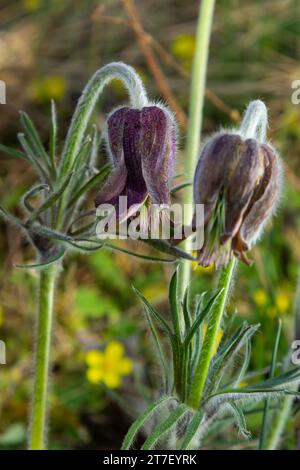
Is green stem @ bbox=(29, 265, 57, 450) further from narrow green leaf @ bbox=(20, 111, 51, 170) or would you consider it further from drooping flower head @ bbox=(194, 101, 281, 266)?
drooping flower head @ bbox=(194, 101, 281, 266)

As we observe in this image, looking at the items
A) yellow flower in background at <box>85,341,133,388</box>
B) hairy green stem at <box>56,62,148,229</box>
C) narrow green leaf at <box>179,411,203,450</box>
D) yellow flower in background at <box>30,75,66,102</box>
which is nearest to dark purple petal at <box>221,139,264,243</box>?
hairy green stem at <box>56,62,148,229</box>

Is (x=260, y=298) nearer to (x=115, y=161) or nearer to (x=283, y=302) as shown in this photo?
(x=283, y=302)

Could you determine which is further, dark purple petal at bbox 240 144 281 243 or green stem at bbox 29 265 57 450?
green stem at bbox 29 265 57 450

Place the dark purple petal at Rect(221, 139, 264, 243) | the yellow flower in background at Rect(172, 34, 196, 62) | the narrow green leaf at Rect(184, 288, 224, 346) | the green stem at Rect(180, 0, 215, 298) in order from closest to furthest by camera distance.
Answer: the dark purple petal at Rect(221, 139, 264, 243), the narrow green leaf at Rect(184, 288, 224, 346), the green stem at Rect(180, 0, 215, 298), the yellow flower in background at Rect(172, 34, 196, 62)

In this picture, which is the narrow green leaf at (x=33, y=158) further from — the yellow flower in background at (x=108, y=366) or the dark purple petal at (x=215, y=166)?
the yellow flower in background at (x=108, y=366)

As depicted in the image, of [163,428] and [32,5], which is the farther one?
[32,5]

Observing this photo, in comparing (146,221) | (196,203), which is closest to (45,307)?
(146,221)

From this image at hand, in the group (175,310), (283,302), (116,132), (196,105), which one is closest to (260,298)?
(283,302)
